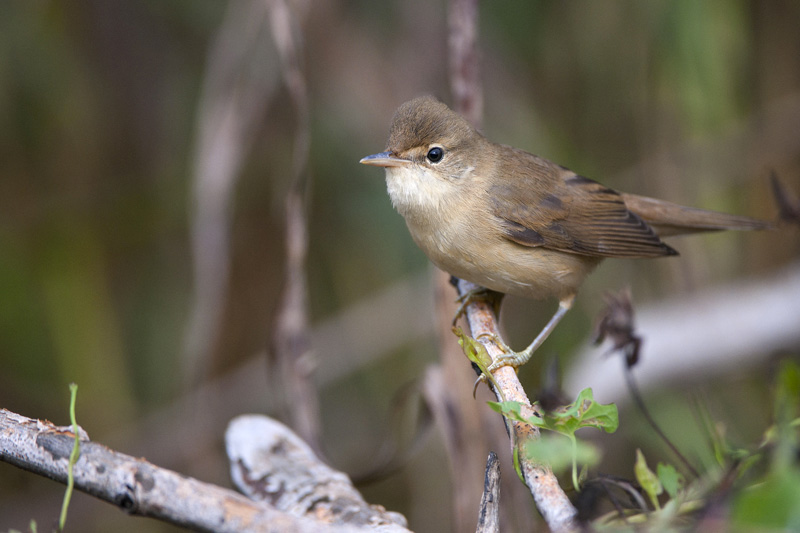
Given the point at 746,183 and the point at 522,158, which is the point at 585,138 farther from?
the point at 522,158

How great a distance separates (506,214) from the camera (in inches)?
130

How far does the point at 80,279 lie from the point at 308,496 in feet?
10.7

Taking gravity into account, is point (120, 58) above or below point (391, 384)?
above

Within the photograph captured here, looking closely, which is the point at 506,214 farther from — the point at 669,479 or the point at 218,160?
the point at 669,479

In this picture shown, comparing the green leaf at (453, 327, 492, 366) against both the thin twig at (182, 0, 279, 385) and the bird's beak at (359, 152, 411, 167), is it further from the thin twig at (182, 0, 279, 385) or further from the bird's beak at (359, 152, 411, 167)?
the thin twig at (182, 0, 279, 385)

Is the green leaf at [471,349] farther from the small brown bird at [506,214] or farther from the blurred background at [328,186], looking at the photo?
the blurred background at [328,186]

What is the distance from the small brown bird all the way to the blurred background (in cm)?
124

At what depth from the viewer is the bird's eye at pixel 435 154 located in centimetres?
321

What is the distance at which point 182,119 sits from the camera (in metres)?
5.17

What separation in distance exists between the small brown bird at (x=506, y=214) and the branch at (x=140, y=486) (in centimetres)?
164

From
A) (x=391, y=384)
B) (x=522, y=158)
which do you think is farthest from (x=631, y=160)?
(x=391, y=384)

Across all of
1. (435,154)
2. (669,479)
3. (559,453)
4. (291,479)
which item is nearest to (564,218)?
(435,154)

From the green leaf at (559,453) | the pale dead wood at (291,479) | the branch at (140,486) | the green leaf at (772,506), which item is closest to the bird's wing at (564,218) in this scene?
the pale dead wood at (291,479)

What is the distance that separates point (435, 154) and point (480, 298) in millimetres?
703
